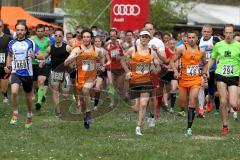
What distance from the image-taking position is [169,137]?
14.6 metres

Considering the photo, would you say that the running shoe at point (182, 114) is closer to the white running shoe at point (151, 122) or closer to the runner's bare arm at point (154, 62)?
the white running shoe at point (151, 122)

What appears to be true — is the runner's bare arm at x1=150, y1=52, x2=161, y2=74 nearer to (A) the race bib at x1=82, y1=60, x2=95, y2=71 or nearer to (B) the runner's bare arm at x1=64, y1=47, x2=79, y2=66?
(A) the race bib at x1=82, y1=60, x2=95, y2=71

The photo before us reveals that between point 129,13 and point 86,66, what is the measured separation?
9360mm

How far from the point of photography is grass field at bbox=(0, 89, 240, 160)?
12008 millimetres

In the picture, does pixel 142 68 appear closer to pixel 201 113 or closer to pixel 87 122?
pixel 87 122

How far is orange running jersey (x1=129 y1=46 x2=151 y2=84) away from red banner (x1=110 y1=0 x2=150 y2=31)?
386 inches

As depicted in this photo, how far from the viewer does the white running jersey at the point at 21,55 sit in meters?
15.6

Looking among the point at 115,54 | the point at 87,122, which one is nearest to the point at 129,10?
the point at 115,54

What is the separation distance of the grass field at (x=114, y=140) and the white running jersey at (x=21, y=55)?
3.76ft

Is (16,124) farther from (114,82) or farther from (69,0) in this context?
(69,0)

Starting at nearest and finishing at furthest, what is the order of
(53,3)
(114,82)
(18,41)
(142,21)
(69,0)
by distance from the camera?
(18,41), (114,82), (142,21), (69,0), (53,3)

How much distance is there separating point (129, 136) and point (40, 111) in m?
5.38

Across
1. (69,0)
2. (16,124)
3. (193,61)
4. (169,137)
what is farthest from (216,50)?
(69,0)

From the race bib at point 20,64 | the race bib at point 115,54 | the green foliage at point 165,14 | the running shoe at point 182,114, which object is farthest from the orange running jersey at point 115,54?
the green foliage at point 165,14
